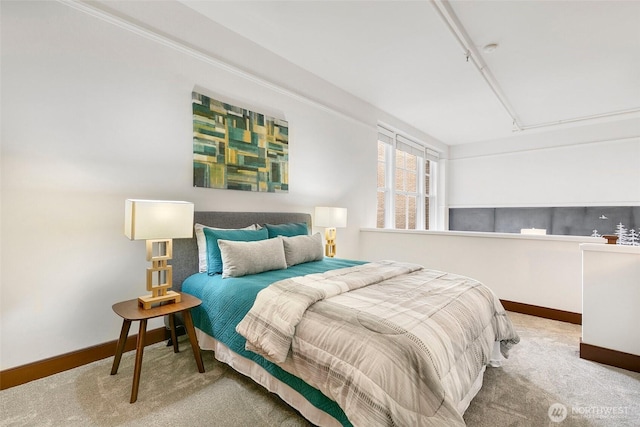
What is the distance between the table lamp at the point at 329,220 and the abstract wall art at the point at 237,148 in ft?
1.81

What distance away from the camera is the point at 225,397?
1729mm

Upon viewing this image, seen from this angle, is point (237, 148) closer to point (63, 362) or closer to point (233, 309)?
point (233, 309)

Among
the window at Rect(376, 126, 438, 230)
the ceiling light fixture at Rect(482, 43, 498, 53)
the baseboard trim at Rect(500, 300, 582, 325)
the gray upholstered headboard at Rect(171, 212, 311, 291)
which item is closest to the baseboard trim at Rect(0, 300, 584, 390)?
the gray upholstered headboard at Rect(171, 212, 311, 291)

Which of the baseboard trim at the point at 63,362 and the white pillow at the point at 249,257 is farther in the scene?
the white pillow at the point at 249,257

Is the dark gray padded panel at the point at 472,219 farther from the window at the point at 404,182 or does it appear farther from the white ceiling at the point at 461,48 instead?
the white ceiling at the point at 461,48

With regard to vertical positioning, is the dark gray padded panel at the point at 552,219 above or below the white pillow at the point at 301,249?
above

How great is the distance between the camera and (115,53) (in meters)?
2.21

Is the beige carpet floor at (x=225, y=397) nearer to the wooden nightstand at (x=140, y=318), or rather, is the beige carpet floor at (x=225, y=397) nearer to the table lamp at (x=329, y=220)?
the wooden nightstand at (x=140, y=318)

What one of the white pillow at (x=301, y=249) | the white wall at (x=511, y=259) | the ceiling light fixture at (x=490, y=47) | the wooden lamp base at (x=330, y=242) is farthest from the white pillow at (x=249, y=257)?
the ceiling light fixture at (x=490, y=47)

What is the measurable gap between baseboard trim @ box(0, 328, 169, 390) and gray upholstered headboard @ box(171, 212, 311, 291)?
23.4 inches

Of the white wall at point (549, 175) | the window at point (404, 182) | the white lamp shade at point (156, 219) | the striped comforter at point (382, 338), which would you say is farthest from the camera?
the window at point (404, 182)

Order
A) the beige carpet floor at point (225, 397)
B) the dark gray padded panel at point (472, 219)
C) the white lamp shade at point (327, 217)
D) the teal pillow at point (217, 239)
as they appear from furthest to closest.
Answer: the dark gray padded panel at point (472, 219)
the white lamp shade at point (327, 217)
the teal pillow at point (217, 239)
the beige carpet floor at point (225, 397)

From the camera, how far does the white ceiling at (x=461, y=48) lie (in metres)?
2.53

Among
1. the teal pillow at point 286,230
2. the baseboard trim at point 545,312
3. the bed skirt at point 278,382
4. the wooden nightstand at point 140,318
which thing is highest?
the teal pillow at point 286,230
